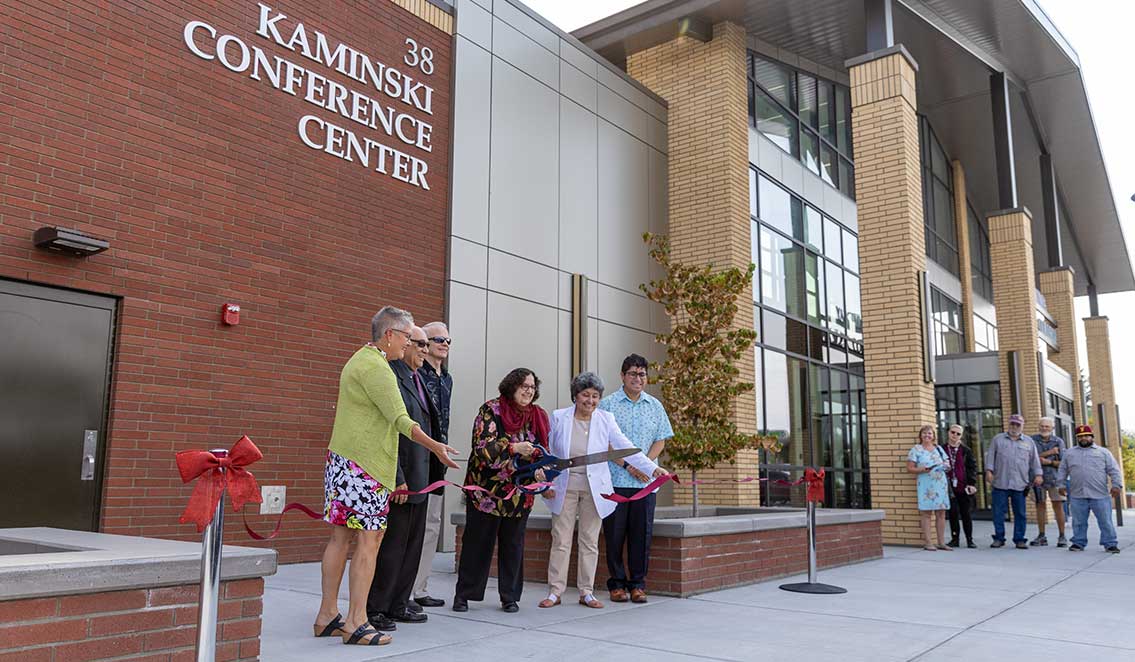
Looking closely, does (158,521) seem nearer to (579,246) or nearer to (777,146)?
(579,246)

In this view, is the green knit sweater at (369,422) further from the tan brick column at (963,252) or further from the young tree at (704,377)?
the tan brick column at (963,252)

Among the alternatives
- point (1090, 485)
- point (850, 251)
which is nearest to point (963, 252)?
point (850, 251)

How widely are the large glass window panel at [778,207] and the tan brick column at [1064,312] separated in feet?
36.3

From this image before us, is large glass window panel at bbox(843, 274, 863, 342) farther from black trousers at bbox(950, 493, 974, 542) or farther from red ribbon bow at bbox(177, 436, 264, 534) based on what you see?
red ribbon bow at bbox(177, 436, 264, 534)

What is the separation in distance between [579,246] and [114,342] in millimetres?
6965

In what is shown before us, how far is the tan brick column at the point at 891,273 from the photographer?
12.4 m

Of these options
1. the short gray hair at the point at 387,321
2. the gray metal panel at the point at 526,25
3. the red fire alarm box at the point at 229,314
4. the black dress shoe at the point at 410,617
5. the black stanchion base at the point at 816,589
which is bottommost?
the black stanchion base at the point at 816,589

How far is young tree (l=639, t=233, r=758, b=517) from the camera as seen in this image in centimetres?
891

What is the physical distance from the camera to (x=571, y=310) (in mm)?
12664

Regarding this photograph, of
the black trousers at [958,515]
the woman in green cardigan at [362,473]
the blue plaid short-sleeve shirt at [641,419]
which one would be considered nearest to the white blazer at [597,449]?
the blue plaid short-sleeve shirt at [641,419]

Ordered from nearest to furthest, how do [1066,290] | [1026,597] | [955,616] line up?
1. [955,616]
2. [1026,597]
3. [1066,290]

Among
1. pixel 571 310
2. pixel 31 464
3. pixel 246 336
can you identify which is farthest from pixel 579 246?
pixel 31 464

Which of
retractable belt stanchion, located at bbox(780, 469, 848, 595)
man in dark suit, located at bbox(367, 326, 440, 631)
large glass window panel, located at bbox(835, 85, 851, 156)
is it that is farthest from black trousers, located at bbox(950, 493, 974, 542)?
large glass window panel, located at bbox(835, 85, 851, 156)

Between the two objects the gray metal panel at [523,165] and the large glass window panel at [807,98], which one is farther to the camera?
the large glass window panel at [807,98]
